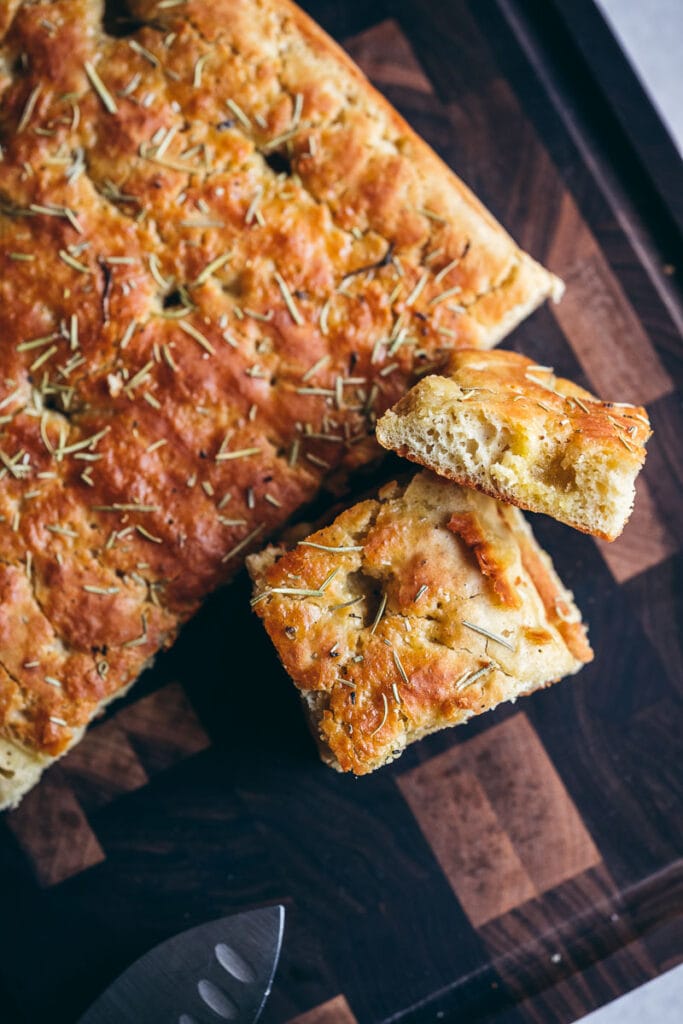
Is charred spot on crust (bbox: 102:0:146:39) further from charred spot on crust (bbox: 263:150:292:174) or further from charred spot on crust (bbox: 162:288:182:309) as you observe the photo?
charred spot on crust (bbox: 162:288:182:309)

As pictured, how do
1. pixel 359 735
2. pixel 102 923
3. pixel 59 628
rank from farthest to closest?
pixel 102 923, pixel 59 628, pixel 359 735

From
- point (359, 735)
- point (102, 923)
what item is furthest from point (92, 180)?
point (102, 923)

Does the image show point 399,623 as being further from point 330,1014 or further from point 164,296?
point 330,1014

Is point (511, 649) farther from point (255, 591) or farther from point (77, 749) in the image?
point (77, 749)

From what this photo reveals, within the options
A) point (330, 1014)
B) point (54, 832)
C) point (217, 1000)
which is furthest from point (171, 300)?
point (330, 1014)

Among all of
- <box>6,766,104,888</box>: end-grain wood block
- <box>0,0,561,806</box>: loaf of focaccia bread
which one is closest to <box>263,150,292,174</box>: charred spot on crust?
<box>0,0,561,806</box>: loaf of focaccia bread

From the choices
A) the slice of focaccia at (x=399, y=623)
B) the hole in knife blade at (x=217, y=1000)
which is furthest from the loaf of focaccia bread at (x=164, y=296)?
the hole in knife blade at (x=217, y=1000)
